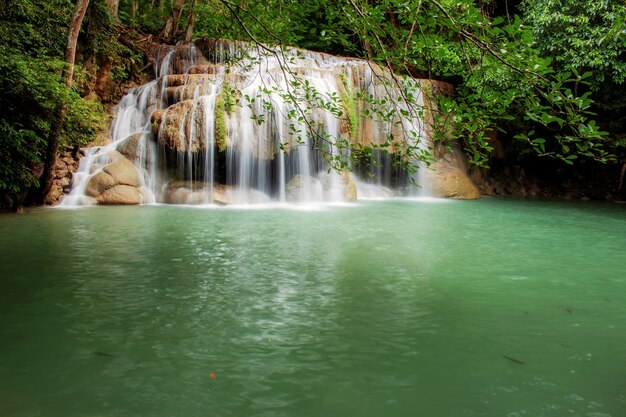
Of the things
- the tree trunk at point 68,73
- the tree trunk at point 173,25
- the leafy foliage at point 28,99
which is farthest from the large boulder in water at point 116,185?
the tree trunk at point 173,25

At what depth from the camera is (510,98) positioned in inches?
114

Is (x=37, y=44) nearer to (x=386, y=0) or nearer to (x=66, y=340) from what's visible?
(x=66, y=340)

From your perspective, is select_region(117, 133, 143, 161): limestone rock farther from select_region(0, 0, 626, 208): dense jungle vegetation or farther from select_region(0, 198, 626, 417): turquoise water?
select_region(0, 198, 626, 417): turquoise water

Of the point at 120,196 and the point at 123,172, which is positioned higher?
the point at 123,172

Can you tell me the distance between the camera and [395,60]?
11.5 ft

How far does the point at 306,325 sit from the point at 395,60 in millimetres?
2228

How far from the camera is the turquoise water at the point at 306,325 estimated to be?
282 centimetres

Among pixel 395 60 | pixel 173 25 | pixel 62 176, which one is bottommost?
pixel 62 176

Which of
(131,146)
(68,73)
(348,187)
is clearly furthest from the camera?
(348,187)

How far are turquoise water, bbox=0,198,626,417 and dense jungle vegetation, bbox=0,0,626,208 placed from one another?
4.66ft

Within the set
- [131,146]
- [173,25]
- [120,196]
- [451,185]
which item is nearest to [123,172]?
[120,196]

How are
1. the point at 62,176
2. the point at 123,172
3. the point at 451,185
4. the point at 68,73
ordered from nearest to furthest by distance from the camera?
the point at 68,73
the point at 62,176
the point at 123,172
the point at 451,185

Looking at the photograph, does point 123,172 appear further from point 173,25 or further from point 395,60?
point 395,60

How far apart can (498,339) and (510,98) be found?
1906mm
